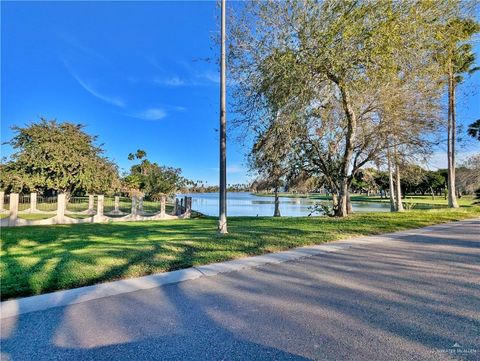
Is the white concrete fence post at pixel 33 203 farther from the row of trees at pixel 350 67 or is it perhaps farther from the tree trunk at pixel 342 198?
the tree trunk at pixel 342 198

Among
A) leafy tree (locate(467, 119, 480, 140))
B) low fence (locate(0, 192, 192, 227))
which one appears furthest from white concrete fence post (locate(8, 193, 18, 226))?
leafy tree (locate(467, 119, 480, 140))

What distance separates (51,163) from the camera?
83.3 ft

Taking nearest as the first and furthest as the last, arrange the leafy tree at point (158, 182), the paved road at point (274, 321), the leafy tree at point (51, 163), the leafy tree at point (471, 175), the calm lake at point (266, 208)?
1. the paved road at point (274, 321)
2. the leafy tree at point (51, 163)
3. the calm lake at point (266, 208)
4. the leafy tree at point (471, 175)
5. the leafy tree at point (158, 182)

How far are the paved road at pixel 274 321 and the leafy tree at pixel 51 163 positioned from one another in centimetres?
2508

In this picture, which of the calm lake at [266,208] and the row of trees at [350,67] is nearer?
the row of trees at [350,67]

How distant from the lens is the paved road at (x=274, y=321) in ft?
9.37

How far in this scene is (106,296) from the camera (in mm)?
4348

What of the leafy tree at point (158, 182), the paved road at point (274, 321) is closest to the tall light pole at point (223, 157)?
the paved road at point (274, 321)

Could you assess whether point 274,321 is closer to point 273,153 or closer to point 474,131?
point 273,153

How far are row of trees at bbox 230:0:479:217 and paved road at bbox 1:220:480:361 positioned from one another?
7.68 m

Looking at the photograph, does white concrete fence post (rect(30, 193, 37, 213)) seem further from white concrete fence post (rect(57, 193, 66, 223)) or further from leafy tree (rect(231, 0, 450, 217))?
leafy tree (rect(231, 0, 450, 217))

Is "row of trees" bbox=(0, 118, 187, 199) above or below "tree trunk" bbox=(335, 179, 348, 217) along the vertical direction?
above

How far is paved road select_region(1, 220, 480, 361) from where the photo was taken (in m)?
2.86

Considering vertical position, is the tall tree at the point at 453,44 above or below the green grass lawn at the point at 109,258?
above
